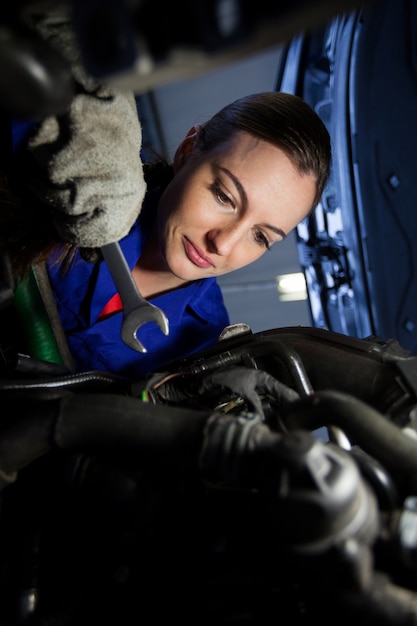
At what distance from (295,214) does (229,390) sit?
512 millimetres

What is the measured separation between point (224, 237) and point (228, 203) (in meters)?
0.07

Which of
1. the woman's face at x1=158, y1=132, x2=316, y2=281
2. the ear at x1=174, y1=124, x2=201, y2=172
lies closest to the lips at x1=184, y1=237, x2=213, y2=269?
the woman's face at x1=158, y1=132, x2=316, y2=281

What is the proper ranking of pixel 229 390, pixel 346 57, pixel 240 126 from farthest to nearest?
pixel 346 57, pixel 240 126, pixel 229 390

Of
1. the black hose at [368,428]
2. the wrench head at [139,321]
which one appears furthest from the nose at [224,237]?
the black hose at [368,428]

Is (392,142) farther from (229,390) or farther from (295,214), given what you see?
(229,390)

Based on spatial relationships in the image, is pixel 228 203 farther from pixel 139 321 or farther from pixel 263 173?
pixel 139 321

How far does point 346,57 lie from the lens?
1298mm

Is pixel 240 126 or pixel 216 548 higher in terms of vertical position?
pixel 240 126

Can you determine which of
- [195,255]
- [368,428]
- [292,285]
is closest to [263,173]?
[195,255]

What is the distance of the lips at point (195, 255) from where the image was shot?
101 cm

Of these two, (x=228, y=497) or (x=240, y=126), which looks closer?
(x=228, y=497)

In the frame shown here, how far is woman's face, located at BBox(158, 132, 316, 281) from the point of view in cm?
97

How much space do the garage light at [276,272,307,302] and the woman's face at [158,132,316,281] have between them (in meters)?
1.59

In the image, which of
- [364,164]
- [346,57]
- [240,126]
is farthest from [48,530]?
[346,57]
